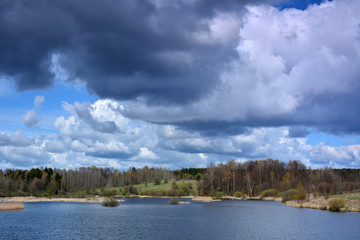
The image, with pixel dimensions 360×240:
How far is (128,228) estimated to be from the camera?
55906 mm

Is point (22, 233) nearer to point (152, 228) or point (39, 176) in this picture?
point (152, 228)

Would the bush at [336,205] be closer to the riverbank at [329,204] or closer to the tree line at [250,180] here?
the riverbank at [329,204]

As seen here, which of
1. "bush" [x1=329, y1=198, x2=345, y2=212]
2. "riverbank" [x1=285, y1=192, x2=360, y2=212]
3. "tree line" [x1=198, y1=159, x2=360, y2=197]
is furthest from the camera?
"tree line" [x1=198, y1=159, x2=360, y2=197]

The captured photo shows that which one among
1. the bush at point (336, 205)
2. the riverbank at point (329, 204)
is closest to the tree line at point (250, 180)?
the riverbank at point (329, 204)

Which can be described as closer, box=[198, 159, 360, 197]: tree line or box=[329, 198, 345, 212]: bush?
box=[329, 198, 345, 212]: bush

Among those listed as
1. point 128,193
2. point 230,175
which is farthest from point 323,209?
point 128,193

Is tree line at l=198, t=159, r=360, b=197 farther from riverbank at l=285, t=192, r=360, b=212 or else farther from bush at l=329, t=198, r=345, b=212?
bush at l=329, t=198, r=345, b=212

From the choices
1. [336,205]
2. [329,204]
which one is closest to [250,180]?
[329,204]

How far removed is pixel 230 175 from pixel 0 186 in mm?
121341

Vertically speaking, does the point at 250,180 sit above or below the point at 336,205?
above

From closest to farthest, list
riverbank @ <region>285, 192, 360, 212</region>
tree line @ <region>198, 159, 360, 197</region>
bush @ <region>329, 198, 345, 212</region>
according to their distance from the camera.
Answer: bush @ <region>329, 198, 345, 212</region> → riverbank @ <region>285, 192, 360, 212</region> → tree line @ <region>198, 159, 360, 197</region>

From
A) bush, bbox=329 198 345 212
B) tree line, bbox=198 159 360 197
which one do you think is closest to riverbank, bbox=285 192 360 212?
bush, bbox=329 198 345 212

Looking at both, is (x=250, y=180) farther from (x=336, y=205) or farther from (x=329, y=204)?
(x=336, y=205)

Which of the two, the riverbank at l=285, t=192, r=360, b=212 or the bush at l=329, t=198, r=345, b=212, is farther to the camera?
the riverbank at l=285, t=192, r=360, b=212
